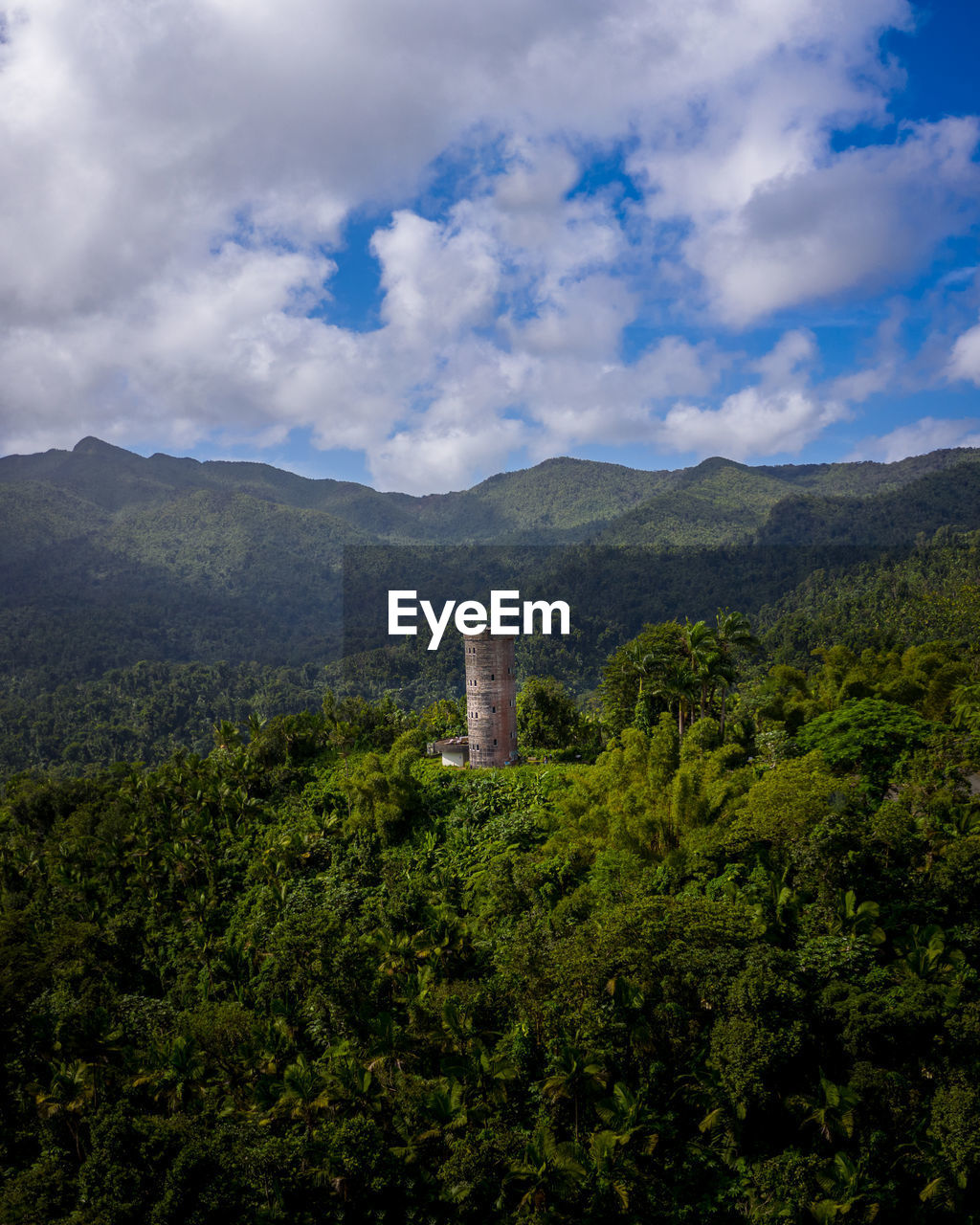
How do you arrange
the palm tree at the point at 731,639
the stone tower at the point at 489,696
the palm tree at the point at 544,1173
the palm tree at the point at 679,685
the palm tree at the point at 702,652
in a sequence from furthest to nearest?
the stone tower at the point at 489,696
the palm tree at the point at 679,685
the palm tree at the point at 731,639
the palm tree at the point at 702,652
the palm tree at the point at 544,1173

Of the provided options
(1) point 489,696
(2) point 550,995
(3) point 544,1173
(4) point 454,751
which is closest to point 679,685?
(1) point 489,696

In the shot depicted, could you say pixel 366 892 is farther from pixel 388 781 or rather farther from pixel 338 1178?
pixel 338 1178

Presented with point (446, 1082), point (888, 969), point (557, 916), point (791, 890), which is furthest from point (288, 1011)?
point (888, 969)

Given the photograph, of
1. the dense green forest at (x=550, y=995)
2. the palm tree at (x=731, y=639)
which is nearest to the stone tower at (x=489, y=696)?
the dense green forest at (x=550, y=995)

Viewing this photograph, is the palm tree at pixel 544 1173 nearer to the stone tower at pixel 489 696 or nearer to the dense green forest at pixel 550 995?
the dense green forest at pixel 550 995

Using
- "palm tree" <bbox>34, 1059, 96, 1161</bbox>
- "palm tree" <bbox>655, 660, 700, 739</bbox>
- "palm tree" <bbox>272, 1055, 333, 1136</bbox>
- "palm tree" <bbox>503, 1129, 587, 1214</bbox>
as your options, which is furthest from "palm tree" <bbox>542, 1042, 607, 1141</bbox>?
"palm tree" <bbox>655, 660, 700, 739</bbox>

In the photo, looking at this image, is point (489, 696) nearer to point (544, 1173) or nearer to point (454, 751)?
point (454, 751)
